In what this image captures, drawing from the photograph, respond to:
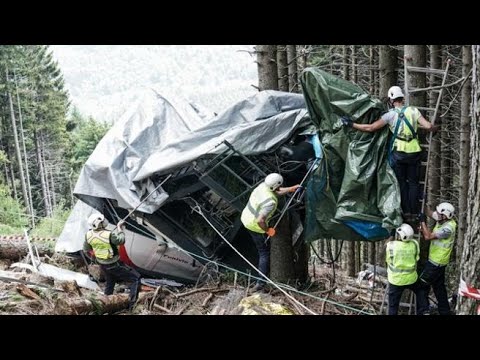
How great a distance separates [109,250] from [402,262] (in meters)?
4.57

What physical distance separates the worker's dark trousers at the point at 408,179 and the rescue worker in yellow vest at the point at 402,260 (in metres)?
0.40

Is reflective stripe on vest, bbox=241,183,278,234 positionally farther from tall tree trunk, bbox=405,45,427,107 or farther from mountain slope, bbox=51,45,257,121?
mountain slope, bbox=51,45,257,121

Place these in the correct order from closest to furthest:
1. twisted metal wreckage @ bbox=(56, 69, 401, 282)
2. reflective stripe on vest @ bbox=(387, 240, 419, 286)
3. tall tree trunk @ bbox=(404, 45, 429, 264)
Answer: reflective stripe on vest @ bbox=(387, 240, 419, 286), tall tree trunk @ bbox=(404, 45, 429, 264), twisted metal wreckage @ bbox=(56, 69, 401, 282)

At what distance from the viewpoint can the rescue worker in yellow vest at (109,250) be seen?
842 centimetres

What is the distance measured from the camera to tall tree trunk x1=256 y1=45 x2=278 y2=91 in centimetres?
897

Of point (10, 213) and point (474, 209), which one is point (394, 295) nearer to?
point (474, 209)

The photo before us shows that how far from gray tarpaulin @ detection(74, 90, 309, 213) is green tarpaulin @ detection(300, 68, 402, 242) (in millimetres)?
877

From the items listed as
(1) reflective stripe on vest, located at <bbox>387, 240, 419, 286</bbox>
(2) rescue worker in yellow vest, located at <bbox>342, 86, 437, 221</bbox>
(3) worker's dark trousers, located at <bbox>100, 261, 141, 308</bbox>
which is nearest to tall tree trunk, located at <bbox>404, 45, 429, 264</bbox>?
(2) rescue worker in yellow vest, located at <bbox>342, 86, 437, 221</bbox>

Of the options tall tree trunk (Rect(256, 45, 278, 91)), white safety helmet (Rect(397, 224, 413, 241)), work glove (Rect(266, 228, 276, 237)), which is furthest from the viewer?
tall tree trunk (Rect(256, 45, 278, 91))

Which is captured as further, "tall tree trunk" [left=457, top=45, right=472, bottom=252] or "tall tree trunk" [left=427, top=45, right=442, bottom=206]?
"tall tree trunk" [left=427, top=45, right=442, bottom=206]

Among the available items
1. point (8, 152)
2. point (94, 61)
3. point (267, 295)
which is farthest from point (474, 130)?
point (94, 61)

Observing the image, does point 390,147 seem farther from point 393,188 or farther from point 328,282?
point 328,282

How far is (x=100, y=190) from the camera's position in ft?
31.0

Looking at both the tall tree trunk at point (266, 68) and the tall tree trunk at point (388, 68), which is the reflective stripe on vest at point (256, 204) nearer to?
the tall tree trunk at point (266, 68)
